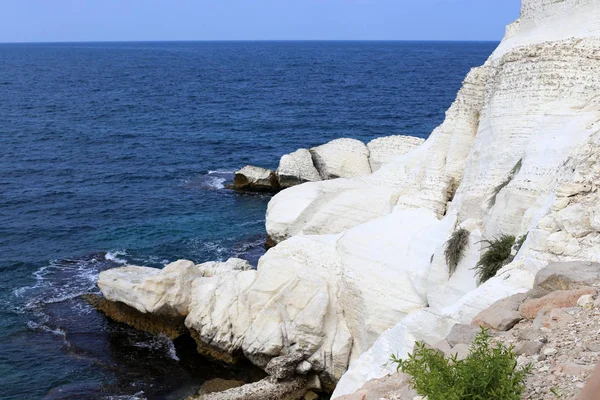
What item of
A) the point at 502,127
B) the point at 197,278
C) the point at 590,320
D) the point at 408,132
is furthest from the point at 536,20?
the point at 408,132

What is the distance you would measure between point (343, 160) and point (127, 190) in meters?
13.9

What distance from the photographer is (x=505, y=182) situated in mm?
19562

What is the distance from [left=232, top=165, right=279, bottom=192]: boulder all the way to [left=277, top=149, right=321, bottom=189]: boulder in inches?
34.2

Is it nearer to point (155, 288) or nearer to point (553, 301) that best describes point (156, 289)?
point (155, 288)

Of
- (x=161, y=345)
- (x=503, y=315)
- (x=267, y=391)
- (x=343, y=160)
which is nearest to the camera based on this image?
(x=503, y=315)

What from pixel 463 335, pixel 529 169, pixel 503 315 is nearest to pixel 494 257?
pixel 529 169

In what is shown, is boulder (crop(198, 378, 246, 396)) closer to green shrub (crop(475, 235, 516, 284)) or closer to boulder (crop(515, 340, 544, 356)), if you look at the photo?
green shrub (crop(475, 235, 516, 284))

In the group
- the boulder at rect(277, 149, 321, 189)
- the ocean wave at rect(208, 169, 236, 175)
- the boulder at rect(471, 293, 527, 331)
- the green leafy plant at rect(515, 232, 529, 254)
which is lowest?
the ocean wave at rect(208, 169, 236, 175)

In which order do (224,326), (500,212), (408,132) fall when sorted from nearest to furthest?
(500,212) → (224,326) → (408,132)

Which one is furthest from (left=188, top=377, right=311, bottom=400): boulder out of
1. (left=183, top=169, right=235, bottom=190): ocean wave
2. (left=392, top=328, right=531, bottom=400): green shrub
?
(left=183, top=169, right=235, bottom=190): ocean wave

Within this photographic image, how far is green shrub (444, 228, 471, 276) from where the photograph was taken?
59.3ft

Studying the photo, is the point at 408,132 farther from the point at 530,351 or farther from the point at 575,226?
the point at 530,351

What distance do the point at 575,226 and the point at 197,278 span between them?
46.2 ft

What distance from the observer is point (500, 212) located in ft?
58.4
